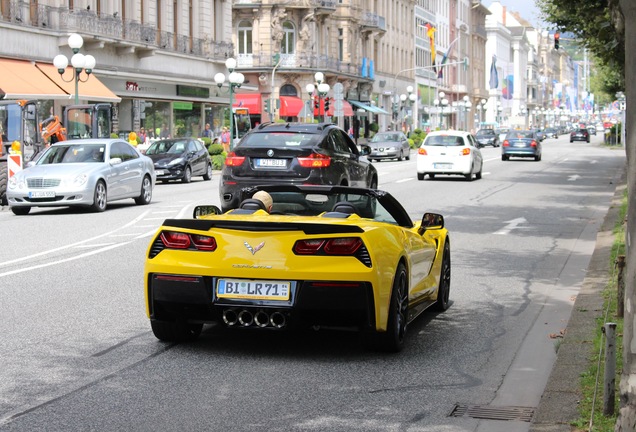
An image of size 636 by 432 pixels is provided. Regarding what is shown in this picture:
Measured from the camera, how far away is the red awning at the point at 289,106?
7612 centimetres

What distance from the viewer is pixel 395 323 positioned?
→ 8156mm

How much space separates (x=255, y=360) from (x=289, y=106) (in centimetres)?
6917

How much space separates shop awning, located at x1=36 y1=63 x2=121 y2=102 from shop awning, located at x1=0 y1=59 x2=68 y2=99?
1.66 feet

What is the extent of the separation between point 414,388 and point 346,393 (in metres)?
0.45

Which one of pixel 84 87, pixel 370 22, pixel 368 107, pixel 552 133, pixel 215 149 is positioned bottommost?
pixel 552 133

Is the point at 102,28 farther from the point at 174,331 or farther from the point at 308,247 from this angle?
the point at 308,247

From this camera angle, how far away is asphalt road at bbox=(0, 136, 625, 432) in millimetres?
6484

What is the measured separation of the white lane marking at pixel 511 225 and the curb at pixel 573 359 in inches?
200

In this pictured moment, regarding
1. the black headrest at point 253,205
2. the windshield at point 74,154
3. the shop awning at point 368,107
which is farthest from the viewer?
the shop awning at point 368,107

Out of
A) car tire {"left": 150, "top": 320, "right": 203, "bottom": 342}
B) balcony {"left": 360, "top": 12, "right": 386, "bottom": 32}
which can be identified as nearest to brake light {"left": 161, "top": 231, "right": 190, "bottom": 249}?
car tire {"left": 150, "top": 320, "right": 203, "bottom": 342}

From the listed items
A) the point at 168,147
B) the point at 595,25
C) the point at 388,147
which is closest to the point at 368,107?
the point at 388,147

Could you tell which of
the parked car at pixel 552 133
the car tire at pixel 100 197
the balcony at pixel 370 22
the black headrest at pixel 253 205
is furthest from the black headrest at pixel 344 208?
the parked car at pixel 552 133

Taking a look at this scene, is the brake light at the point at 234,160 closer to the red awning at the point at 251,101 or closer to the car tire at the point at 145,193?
the car tire at the point at 145,193

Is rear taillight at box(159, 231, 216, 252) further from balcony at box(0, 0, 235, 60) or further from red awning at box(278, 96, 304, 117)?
red awning at box(278, 96, 304, 117)
